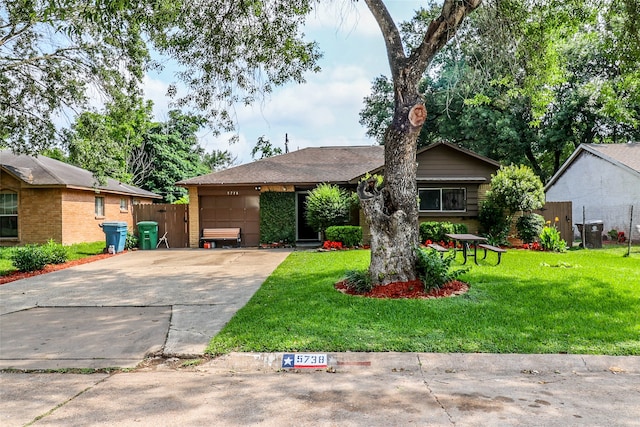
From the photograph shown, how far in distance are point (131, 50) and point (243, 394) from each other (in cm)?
1005

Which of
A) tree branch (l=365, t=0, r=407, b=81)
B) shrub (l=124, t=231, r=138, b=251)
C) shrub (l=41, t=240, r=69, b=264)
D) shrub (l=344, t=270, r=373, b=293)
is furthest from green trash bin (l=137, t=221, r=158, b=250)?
tree branch (l=365, t=0, r=407, b=81)

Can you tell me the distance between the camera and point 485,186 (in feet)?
51.3

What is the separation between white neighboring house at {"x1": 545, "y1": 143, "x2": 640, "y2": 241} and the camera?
17.6m

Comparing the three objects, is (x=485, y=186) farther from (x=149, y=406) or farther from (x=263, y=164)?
(x=149, y=406)

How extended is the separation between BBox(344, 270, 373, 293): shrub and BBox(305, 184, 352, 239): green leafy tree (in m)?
7.40

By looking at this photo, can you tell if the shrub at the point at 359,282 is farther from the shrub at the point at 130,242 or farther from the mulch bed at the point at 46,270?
the shrub at the point at 130,242

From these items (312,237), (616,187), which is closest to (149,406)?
(312,237)

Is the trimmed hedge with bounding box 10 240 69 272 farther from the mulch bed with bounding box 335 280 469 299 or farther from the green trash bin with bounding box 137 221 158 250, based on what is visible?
the mulch bed with bounding box 335 280 469 299

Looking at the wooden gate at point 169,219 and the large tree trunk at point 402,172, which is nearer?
the large tree trunk at point 402,172

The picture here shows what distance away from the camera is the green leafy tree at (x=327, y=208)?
1499cm

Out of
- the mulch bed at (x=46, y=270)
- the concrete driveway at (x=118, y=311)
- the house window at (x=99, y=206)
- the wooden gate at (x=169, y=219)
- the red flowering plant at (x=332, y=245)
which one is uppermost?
the house window at (x=99, y=206)

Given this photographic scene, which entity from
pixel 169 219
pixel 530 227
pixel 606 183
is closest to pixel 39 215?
pixel 169 219

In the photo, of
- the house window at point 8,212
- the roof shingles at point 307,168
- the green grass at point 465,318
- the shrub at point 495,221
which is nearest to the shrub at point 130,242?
the roof shingles at point 307,168

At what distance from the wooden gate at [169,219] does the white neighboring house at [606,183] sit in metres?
18.1
